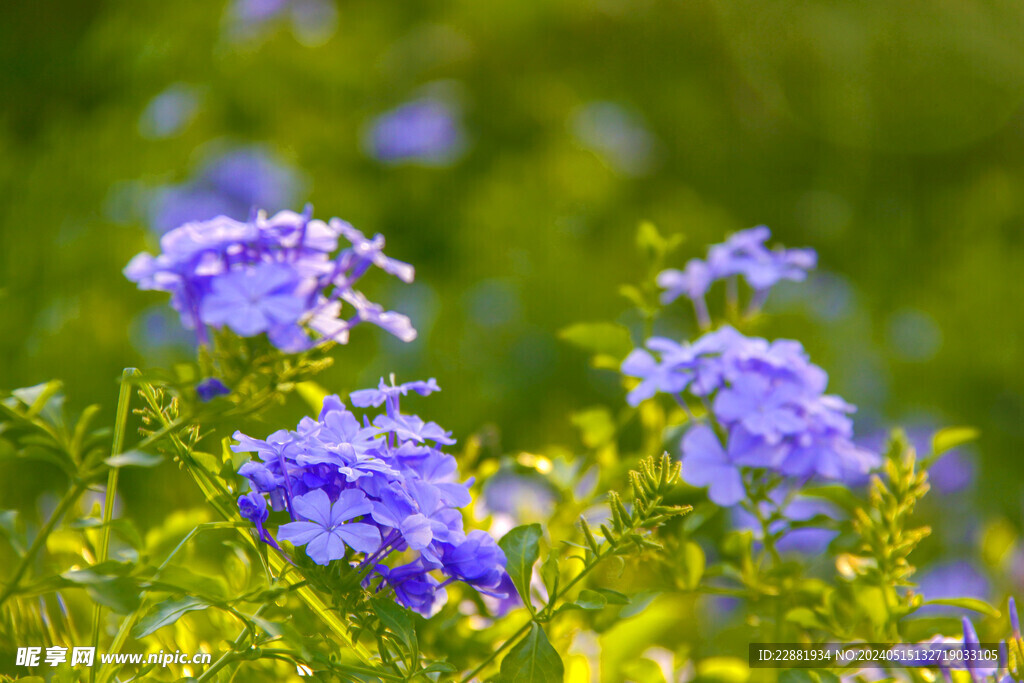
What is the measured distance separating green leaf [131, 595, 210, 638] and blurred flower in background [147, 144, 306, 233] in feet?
5.19

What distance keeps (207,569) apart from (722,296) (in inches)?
74.5

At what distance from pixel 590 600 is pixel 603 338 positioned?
1.03 ft

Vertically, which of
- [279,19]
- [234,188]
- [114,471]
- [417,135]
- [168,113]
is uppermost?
[279,19]

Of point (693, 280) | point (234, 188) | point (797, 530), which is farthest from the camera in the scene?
point (234, 188)

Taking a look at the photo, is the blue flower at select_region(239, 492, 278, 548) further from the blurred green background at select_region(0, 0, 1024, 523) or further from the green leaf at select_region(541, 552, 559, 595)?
the blurred green background at select_region(0, 0, 1024, 523)

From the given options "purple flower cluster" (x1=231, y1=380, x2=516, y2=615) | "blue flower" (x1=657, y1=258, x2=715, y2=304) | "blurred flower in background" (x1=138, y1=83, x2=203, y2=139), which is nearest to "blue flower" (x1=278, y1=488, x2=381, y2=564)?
"purple flower cluster" (x1=231, y1=380, x2=516, y2=615)

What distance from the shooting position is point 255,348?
549 millimetres

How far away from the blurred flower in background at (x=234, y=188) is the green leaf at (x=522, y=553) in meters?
1.59

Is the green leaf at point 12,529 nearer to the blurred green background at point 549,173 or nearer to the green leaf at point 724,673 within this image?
the green leaf at point 724,673

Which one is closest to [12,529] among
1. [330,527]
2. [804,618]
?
[330,527]

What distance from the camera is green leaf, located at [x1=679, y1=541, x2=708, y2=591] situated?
725mm

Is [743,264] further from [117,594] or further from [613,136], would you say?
[613,136]

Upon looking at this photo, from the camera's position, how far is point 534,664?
0.55 m

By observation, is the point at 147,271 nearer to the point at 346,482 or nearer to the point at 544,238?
the point at 346,482
